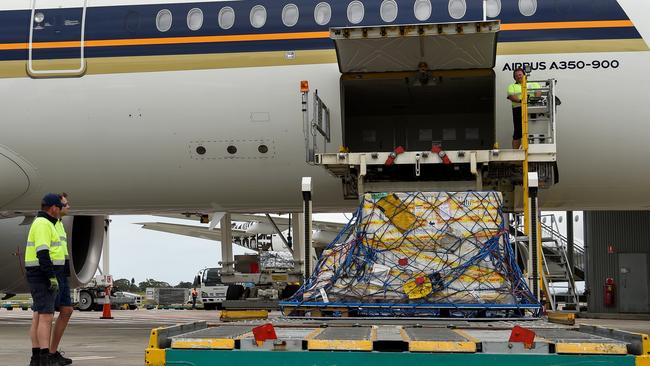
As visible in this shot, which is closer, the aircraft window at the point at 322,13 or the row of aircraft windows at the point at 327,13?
the row of aircraft windows at the point at 327,13

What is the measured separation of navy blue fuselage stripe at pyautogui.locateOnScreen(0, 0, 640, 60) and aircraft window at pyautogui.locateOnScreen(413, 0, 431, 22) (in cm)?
5

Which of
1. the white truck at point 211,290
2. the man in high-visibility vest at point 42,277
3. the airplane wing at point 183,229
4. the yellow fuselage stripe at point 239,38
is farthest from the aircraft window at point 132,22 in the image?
the airplane wing at point 183,229

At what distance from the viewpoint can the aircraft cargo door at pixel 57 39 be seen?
34.0 ft

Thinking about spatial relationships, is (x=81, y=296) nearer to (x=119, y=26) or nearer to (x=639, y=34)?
(x=119, y=26)

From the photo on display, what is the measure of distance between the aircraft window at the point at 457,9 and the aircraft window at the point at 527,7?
60 cm

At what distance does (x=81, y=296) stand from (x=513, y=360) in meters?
24.1

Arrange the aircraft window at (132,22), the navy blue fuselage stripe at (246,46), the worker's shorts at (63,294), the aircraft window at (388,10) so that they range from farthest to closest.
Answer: the aircraft window at (132,22)
the aircraft window at (388,10)
the navy blue fuselage stripe at (246,46)
the worker's shorts at (63,294)

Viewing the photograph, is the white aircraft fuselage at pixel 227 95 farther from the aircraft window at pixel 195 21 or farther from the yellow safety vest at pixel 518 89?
the yellow safety vest at pixel 518 89

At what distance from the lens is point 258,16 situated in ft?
32.8

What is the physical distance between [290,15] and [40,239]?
405cm

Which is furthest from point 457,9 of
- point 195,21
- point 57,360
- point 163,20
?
point 57,360

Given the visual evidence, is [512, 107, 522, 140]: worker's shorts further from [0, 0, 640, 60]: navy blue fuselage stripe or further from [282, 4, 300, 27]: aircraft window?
[282, 4, 300, 27]: aircraft window

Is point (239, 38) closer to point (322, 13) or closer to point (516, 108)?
point (322, 13)

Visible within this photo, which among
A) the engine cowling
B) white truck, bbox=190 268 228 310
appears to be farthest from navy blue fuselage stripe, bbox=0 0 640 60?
white truck, bbox=190 268 228 310
